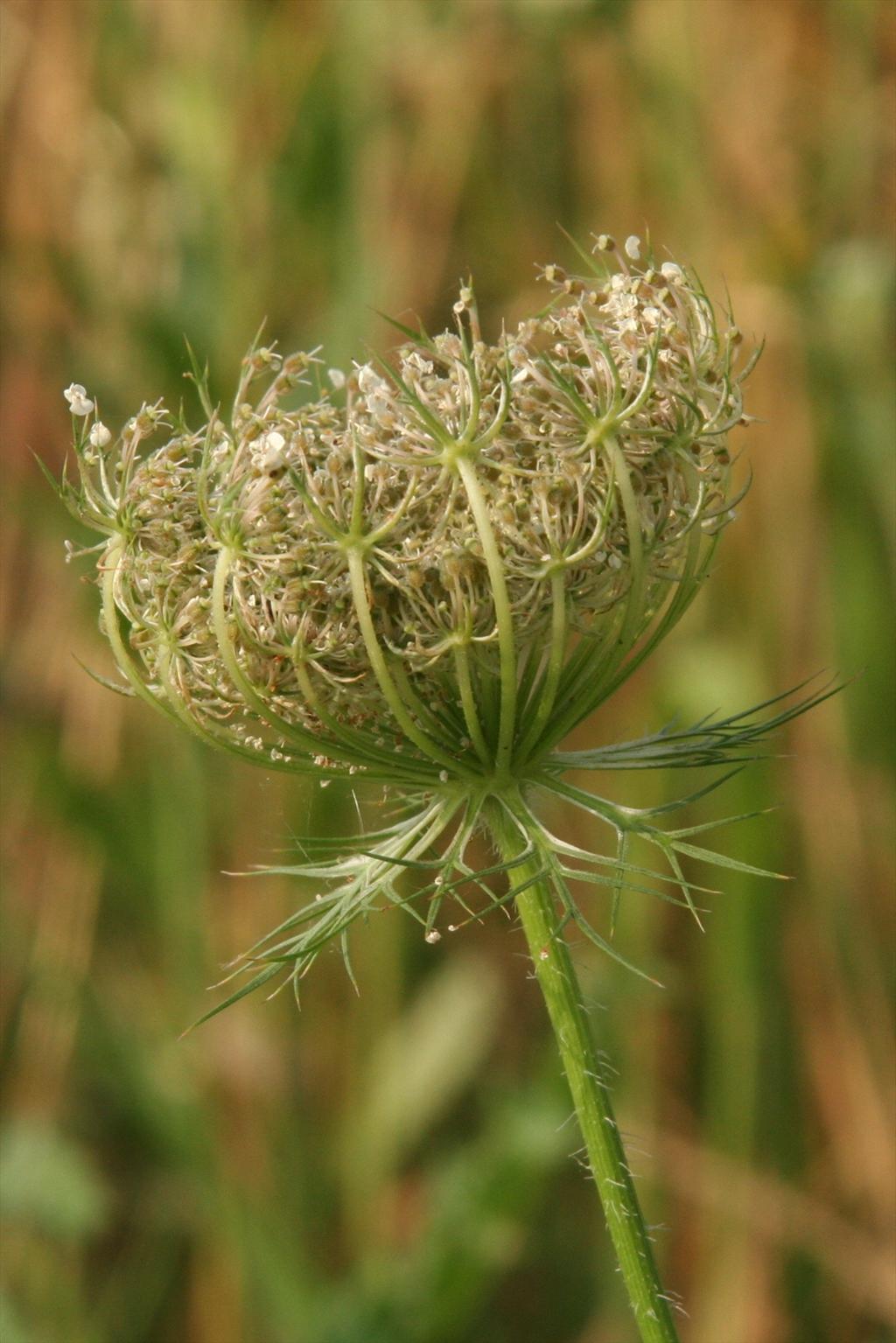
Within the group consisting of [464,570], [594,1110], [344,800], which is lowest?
[594,1110]

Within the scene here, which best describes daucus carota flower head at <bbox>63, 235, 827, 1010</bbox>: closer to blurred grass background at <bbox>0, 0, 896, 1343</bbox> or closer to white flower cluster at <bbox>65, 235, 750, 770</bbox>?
white flower cluster at <bbox>65, 235, 750, 770</bbox>

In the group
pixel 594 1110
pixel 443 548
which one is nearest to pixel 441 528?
pixel 443 548

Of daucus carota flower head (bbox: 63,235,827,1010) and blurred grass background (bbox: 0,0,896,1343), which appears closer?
daucus carota flower head (bbox: 63,235,827,1010)

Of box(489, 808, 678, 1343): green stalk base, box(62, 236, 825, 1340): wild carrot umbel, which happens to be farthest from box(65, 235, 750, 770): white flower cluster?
box(489, 808, 678, 1343): green stalk base

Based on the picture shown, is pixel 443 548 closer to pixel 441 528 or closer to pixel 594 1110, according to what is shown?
pixel 441 528

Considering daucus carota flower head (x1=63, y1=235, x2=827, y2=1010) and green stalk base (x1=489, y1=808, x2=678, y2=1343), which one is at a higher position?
daucus carota flower head (x1=63, y1=235, x2=827, y2=1010)

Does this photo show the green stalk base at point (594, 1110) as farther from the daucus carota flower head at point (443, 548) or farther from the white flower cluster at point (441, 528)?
the white flower cluster at point (441, 528)

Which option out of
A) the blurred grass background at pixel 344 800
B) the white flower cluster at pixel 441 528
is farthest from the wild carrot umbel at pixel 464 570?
the blurred grass background at pixel 344 800
